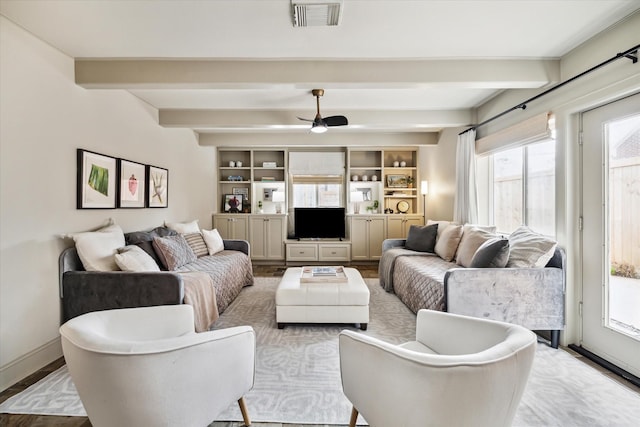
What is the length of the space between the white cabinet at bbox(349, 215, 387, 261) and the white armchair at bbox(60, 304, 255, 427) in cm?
476

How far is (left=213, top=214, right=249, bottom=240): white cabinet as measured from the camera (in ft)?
19.8

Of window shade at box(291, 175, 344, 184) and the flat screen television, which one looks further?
window shade at box(291, 175, 344, 184)

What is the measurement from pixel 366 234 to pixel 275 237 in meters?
1.81

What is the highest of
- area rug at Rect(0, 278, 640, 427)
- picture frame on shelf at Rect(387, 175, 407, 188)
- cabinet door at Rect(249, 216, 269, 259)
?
picture frame on shelf at Rect(387, 175, 407, 188)

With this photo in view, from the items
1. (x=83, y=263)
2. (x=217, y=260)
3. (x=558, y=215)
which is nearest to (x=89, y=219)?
(x=83, y=263)

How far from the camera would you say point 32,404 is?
1.88 metres

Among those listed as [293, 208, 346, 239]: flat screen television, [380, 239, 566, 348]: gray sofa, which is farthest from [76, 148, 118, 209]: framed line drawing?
[293, 208, 346, 239]: flat screen television

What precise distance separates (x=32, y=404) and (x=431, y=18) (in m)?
3.59

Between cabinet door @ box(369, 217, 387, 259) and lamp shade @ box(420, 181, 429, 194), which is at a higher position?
lamp shade @ box(420, 181, 429, 194)

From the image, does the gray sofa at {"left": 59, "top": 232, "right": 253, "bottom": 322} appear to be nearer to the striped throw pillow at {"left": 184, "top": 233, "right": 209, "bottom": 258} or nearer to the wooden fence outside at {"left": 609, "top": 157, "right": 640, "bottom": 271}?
the striped throw pillow at {"left": 184, "top": 233, "right": 209, "bottom": 258}

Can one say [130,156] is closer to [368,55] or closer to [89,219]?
[89,219]

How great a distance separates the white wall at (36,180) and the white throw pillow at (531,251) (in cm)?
389

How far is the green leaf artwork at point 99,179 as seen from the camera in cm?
293

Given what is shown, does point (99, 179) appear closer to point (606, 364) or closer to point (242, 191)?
point (242, 191)
